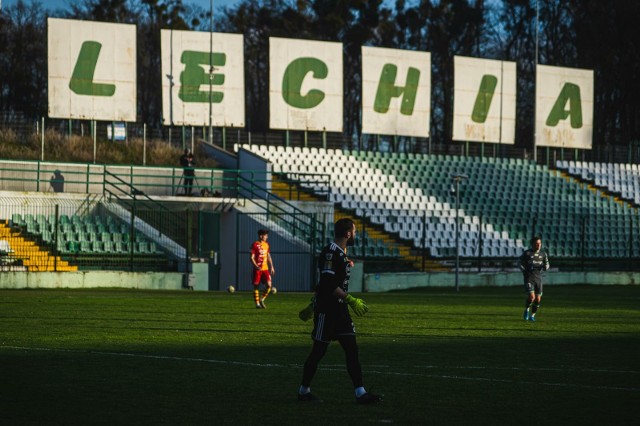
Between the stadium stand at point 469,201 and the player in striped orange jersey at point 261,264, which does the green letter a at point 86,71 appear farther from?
the player in striped orange jersey at point 261,264

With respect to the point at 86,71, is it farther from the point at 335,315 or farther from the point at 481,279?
the point at 335,315

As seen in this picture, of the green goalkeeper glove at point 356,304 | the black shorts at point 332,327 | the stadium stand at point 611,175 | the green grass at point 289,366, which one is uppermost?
the stadium stand at point 611,175

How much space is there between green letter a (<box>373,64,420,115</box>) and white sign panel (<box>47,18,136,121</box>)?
11238mm

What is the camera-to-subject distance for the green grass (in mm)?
10422

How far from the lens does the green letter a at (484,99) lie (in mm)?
54812

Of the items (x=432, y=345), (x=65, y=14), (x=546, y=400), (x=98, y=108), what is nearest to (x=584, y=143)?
(x=98, y=108)

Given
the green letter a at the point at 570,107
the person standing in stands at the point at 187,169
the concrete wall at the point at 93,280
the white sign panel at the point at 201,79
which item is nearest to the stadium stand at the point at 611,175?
the green letter a at the point at 570,107

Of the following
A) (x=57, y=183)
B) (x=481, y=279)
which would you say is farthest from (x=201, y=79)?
(x=481, y=279)

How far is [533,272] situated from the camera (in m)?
23.6

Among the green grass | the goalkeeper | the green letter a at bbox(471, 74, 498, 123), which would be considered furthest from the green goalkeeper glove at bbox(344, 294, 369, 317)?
the green letter a at bbox(471, 74, 498, 123)

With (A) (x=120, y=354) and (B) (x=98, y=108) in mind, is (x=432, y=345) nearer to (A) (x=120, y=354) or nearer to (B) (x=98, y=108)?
(A) (x=120, y=354)

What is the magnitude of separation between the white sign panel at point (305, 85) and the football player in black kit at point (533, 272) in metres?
26.6

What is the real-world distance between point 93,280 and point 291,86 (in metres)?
18.7

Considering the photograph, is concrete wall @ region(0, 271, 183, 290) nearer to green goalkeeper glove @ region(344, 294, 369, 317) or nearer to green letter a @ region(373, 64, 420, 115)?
green letter a @ region(373, 64, 420, 115)
